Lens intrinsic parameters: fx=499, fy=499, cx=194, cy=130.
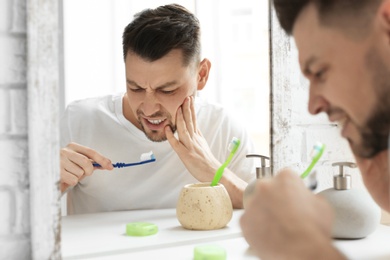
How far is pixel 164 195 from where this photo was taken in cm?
96

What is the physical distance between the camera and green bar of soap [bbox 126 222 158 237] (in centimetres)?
83

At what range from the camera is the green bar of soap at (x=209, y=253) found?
0.74 metres

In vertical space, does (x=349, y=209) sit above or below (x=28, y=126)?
below

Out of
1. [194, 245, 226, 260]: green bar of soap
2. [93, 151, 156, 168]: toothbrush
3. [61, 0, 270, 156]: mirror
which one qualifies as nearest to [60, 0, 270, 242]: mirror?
[61, 0, 270, 156]: mirror

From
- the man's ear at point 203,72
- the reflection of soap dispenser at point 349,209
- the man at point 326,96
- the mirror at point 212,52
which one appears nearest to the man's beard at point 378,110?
the man at point 326,96

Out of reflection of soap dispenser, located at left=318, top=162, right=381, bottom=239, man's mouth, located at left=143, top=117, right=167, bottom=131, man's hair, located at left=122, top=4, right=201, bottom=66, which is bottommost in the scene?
reflection of soap dispenser, located at left=318, top=162, right=381, bottom=239

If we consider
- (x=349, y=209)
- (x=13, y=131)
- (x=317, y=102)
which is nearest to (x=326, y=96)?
(x=317, y=102)

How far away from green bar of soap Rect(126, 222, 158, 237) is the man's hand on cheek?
0.14 metres

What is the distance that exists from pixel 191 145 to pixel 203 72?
0.15 m

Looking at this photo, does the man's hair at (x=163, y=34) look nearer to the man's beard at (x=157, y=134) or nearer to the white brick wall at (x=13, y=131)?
the man's beard at (x=157, y=134)

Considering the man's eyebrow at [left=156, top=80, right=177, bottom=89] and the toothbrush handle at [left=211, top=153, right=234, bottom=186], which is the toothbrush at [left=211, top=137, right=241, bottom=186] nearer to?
the toothbrush handle at [left=211, top=153, right=234, bottom=186]

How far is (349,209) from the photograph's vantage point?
2.68 feet

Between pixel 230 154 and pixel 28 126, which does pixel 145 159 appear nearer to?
pixel 230 154

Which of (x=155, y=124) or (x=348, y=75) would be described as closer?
(x=348, y=75)
